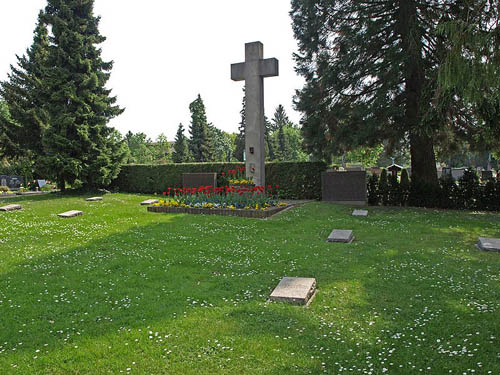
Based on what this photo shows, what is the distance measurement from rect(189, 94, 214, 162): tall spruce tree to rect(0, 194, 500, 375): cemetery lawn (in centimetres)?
4146

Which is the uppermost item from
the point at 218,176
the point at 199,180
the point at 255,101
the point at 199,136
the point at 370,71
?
the point at 199,136

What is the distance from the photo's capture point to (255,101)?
549 inches

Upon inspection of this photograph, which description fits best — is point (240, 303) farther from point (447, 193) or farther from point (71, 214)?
point (447, 193)

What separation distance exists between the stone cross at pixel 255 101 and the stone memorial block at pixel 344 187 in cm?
321

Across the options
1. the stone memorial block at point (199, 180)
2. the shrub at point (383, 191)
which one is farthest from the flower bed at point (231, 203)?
the shrub at point (383, 191)

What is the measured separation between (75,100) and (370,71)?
1424 cm

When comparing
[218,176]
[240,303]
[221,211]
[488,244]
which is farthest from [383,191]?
[240,303]

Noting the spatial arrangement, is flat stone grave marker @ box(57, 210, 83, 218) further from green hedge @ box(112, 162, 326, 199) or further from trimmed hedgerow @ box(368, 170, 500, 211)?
trimmed hedgerow @ box(368, 170, 500, 211)

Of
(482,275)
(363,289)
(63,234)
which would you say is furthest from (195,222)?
(482,275)

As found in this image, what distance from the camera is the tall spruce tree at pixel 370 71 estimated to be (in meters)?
13.3

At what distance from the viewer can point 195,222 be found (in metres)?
10.6

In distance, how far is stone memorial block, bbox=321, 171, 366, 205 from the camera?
15.0 m

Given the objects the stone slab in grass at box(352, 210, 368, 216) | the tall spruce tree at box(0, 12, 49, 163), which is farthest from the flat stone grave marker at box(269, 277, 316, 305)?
the tall spruce tree at box(0, 12, 49, 163)

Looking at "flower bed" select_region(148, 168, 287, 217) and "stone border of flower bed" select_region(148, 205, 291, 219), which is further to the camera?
"flower bed" select_region(148, 168, 287, 217)
